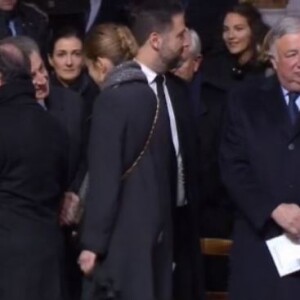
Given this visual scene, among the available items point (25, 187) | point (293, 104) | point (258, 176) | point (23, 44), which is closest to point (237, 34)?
point (23, 44)

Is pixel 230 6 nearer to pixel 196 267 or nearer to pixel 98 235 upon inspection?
pixel 196 267

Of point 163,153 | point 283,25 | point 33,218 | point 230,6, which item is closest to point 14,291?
point 33,218

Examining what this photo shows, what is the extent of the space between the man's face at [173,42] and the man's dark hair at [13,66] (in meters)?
0.70

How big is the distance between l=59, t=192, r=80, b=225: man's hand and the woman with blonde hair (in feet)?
1.59

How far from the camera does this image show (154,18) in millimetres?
7344

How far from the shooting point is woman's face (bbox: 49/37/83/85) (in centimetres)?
879

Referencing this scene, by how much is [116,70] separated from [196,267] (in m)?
1.37

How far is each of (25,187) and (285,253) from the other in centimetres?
132

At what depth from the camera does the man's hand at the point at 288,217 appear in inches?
272

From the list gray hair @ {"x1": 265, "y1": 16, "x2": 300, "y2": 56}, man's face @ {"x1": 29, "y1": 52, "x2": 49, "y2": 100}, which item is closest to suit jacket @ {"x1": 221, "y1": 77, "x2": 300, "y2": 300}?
gray hair @ {"x1": 265, "y1": 16, "x2": 300, "y2": 56}

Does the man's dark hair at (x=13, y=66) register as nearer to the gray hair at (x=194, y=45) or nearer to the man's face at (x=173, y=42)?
the man's face at (x=173, y=42)

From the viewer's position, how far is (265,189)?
709 centimetres

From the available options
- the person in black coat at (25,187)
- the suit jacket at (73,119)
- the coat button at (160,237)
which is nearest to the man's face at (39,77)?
the suit jacket at (73,119)

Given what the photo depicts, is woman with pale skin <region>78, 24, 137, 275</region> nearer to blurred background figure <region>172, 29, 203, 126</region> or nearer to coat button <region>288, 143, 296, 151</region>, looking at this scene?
blurred background figure <region>172, 29, 203, 126</region>
